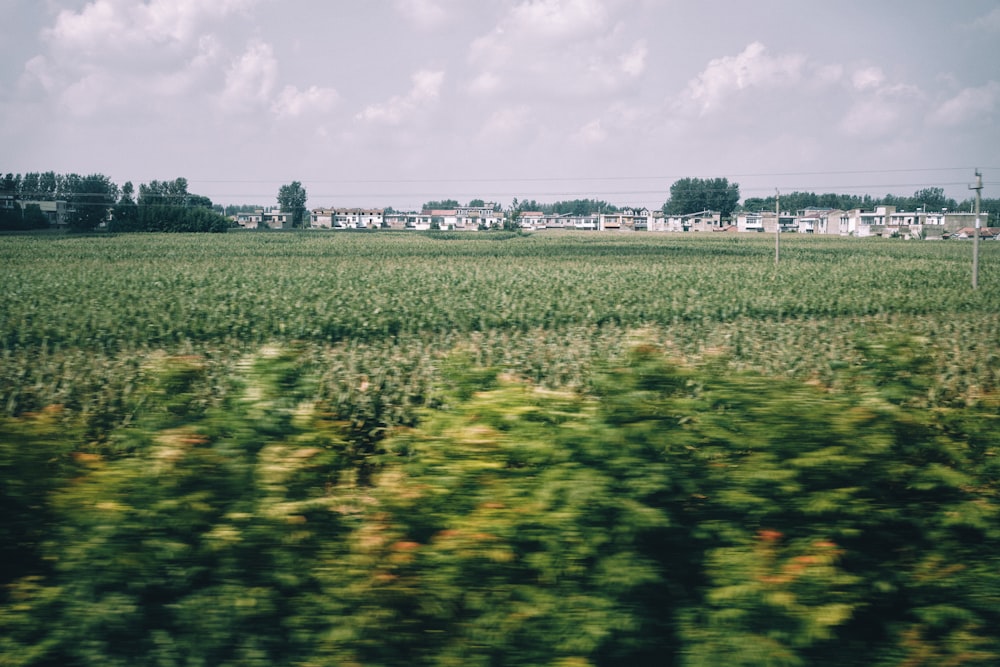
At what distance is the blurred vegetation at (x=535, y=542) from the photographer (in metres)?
3.40

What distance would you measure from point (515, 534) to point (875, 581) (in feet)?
5.80

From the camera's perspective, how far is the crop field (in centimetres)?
1231

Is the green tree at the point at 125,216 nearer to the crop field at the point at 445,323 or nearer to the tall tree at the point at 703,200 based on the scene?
the crop field at the point at 445,323

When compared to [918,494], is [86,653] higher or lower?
lower

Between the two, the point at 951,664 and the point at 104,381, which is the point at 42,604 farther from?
the point at 104,381

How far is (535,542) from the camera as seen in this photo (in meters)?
3.47

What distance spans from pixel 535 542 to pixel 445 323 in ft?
54.7

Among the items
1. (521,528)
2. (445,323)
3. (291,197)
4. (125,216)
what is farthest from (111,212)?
(521,528)

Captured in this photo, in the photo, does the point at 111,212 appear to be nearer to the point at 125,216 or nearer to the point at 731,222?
the point at 125,216

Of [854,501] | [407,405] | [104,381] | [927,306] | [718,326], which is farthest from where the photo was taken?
[927,306]

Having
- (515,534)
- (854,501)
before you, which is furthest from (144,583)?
(854,501)

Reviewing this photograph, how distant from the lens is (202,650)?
3.53 metres

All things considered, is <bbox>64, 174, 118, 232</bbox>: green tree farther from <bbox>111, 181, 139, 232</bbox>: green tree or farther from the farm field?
the farm field

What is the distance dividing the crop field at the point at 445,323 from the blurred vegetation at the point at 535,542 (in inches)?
49.3
